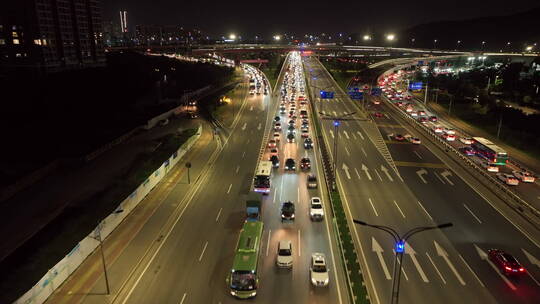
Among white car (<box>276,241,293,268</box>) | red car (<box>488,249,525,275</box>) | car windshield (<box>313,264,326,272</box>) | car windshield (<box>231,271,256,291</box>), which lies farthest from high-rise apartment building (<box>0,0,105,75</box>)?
red car (<box>488,249,525,275</box>)

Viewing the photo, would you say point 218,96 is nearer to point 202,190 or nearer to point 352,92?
point 352,92

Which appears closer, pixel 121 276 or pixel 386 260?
pixel 121 276

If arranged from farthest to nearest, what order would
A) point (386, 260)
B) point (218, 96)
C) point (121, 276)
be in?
point (218, 96) → point (386, 260) → point (121, 276)

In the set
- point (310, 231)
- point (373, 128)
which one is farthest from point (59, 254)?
point (373, 128)

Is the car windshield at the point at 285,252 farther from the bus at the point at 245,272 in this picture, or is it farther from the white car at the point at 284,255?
the bus at the point at 245,272

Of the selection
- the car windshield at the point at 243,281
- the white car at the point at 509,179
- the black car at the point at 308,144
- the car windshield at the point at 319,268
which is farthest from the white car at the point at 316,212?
the black car at the point at 308,144
